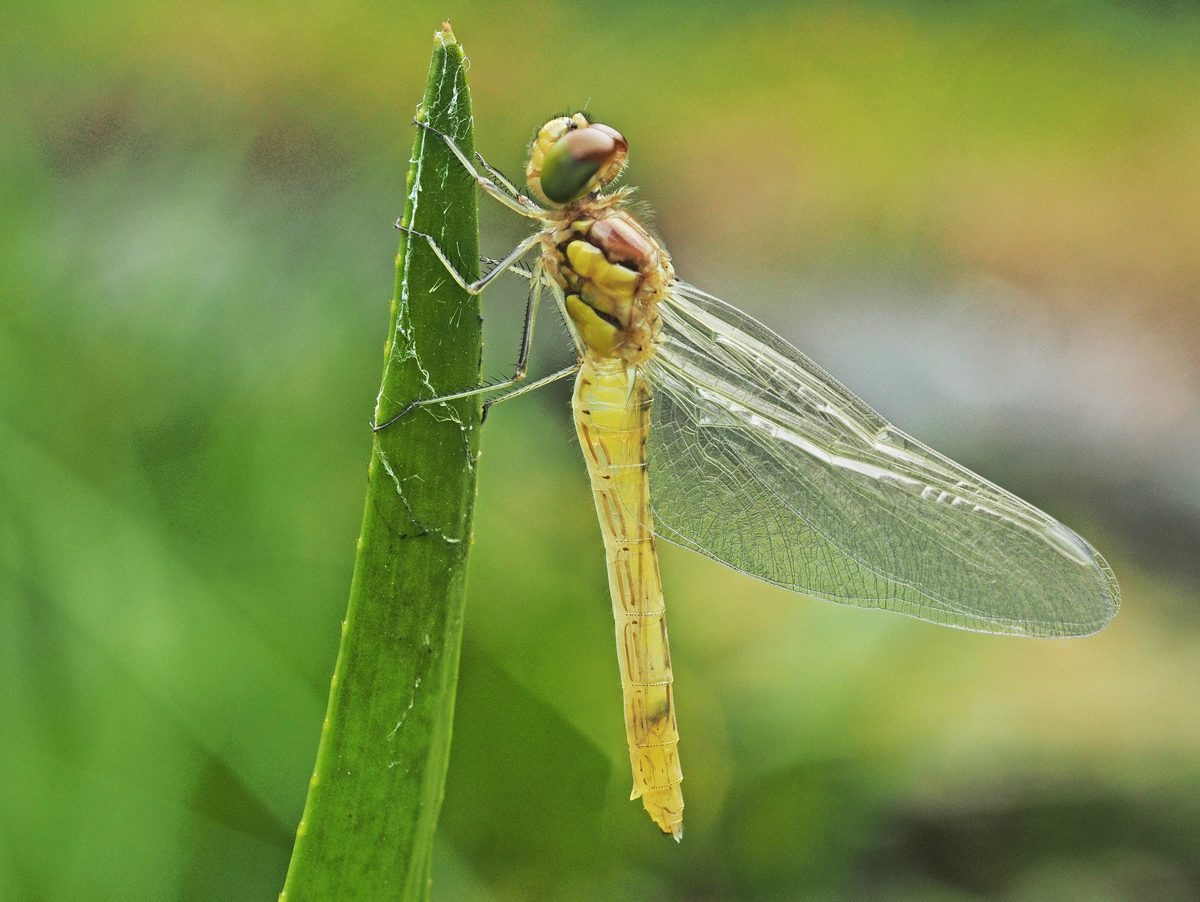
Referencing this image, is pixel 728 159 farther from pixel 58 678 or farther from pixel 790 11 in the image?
pixel 58 678

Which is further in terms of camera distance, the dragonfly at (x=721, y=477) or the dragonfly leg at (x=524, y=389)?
the dragonfly at (x=721, y=477)

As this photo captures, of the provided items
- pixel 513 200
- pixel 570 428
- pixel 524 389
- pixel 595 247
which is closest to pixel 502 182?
pixel 513 200

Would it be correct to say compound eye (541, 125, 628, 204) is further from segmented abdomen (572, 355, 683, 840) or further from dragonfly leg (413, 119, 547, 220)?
segmented abdomen (572, 355, 683, 840)

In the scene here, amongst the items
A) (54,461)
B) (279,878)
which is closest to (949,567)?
(279,878)

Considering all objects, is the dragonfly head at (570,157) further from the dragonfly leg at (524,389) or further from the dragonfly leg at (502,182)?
the dragonfly leg at (524,389)

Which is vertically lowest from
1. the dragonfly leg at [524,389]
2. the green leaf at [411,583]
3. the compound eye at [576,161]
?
the green leaf at [411,583]

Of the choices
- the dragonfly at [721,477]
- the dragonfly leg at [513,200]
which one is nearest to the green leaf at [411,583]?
the dragonfly leg at [513,200]

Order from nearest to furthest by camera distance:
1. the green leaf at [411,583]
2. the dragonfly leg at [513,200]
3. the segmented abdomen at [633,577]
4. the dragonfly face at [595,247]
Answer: the green leaf at [411,583], the dragonfly leg at [513,200], the dragonfly face at [595,247], the segmented abdomen at [633,577]

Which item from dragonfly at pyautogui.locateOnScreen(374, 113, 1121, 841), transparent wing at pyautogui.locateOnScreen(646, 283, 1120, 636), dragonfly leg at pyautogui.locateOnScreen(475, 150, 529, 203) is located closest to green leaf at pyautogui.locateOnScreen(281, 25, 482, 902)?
dragonfly leg at pyautogui.locateOnScreen(475, 150, 529, 203)
